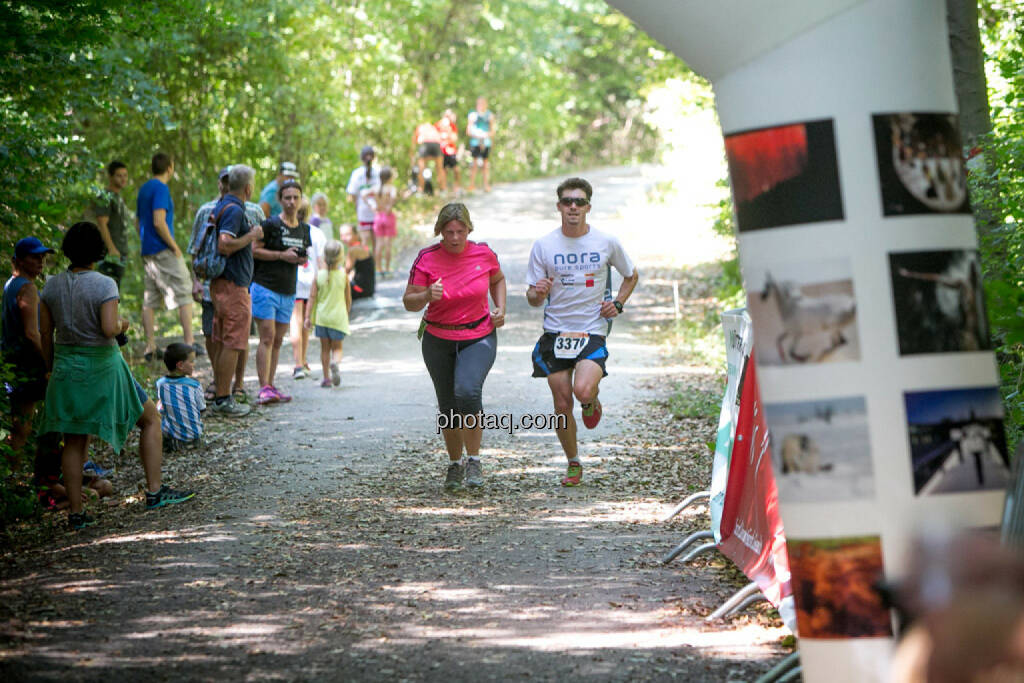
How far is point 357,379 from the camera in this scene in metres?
13.4

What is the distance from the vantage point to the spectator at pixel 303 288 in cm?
1258

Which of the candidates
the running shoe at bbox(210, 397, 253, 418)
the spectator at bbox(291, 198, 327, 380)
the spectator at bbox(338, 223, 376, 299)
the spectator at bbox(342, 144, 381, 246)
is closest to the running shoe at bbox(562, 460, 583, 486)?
the running shoe at bbox(210, 397, 253, 418)

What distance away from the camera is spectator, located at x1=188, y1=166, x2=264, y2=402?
10.9 meters

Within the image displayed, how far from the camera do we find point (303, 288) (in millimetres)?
12898

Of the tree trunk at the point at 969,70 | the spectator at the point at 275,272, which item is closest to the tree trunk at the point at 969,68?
the tree trunk at the point at 969,70

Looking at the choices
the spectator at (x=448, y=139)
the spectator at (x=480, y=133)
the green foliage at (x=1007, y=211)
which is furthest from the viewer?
the spectator at (x=480, y=133)

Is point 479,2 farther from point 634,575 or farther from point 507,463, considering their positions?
point 634,575

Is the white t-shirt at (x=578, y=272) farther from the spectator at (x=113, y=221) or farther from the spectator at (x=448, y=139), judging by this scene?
the spectator at (x=448, y=139)

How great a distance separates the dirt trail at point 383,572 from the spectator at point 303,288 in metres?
2.04

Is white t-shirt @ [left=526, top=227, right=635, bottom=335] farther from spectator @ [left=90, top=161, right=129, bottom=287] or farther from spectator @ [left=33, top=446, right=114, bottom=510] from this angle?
spectator @ [left=90, top=161, right=129, bottom=287]

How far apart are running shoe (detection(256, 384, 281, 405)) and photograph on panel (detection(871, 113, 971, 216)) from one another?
878 centimetres

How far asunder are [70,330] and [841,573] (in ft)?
17.8

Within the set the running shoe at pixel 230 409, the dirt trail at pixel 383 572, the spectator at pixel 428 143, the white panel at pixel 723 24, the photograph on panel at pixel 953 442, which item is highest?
the spectator at pixel 428 143

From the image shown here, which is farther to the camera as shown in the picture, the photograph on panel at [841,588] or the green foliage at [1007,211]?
the green foliage at [1007,211]
